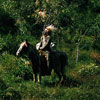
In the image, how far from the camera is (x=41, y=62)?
15602 millimetres

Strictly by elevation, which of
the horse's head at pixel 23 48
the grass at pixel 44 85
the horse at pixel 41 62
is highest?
the horse's head at pixel 23 48

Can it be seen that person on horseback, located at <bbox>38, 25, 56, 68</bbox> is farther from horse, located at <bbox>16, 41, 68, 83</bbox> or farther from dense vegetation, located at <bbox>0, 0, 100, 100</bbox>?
dense vegetation, located at <bbox>0, 0, 100, 100</bbox>

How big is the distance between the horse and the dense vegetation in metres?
0.43

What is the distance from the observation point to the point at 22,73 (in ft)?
56.7

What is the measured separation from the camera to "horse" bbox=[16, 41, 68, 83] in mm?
14547

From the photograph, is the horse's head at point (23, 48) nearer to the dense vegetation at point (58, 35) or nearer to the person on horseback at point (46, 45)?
the person on horseback at point (46, 45)

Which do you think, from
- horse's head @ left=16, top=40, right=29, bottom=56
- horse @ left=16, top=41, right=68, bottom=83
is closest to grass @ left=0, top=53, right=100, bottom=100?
horse @ left=16, top=41, right=68, bottom=83

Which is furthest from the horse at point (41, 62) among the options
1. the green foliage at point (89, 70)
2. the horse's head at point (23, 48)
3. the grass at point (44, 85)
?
the green foliage at point (89, 70)

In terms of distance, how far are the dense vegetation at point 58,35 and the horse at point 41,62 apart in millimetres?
429

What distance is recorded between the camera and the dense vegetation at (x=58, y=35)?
16797mm

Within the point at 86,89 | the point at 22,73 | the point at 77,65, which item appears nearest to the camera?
the point at 86,89

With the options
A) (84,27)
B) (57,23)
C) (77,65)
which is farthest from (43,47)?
(84,27)

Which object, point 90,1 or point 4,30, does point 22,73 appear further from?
point 90,1

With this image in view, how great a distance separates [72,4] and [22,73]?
11.3m
